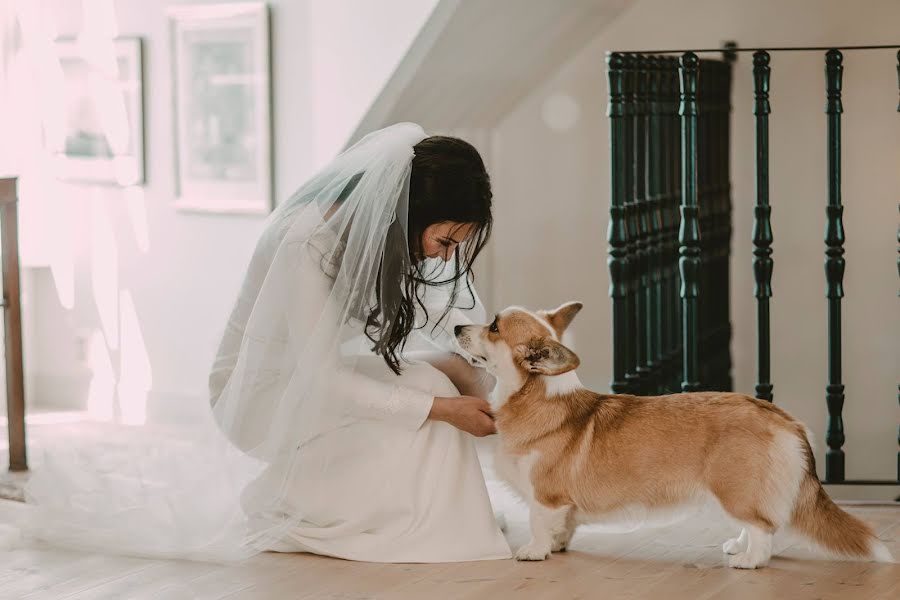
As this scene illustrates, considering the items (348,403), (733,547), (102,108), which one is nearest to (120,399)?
(102,108)

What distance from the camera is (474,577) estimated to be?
8.63 feet

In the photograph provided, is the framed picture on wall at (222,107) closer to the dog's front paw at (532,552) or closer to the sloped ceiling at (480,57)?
the sloped ceiling at (480,57)

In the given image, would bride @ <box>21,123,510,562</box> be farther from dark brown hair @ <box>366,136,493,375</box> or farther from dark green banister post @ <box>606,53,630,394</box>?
dark green banister post @ <box>606,53,630,394</box>

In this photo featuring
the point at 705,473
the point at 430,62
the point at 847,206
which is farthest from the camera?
the point at 847,206

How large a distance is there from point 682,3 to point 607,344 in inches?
55.5

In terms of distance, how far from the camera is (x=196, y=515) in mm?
2857

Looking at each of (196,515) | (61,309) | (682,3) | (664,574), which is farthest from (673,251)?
(61,309)

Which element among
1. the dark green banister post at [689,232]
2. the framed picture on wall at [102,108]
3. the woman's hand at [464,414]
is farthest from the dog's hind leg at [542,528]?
the framed picture on wall at [102,108]

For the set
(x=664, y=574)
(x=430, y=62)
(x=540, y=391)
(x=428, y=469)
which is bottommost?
(x=664, y=574)

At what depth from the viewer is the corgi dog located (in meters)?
2.59

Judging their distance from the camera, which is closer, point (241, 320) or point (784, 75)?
point (241, 320)

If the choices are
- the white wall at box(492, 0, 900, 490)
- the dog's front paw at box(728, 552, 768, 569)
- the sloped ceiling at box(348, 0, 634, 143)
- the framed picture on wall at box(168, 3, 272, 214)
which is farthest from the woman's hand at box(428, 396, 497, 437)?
the white wall at box(492, 0, 900, 490)

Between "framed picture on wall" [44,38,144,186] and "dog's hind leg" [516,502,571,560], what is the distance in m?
2.74

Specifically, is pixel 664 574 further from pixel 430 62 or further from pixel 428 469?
pixel 430 62
